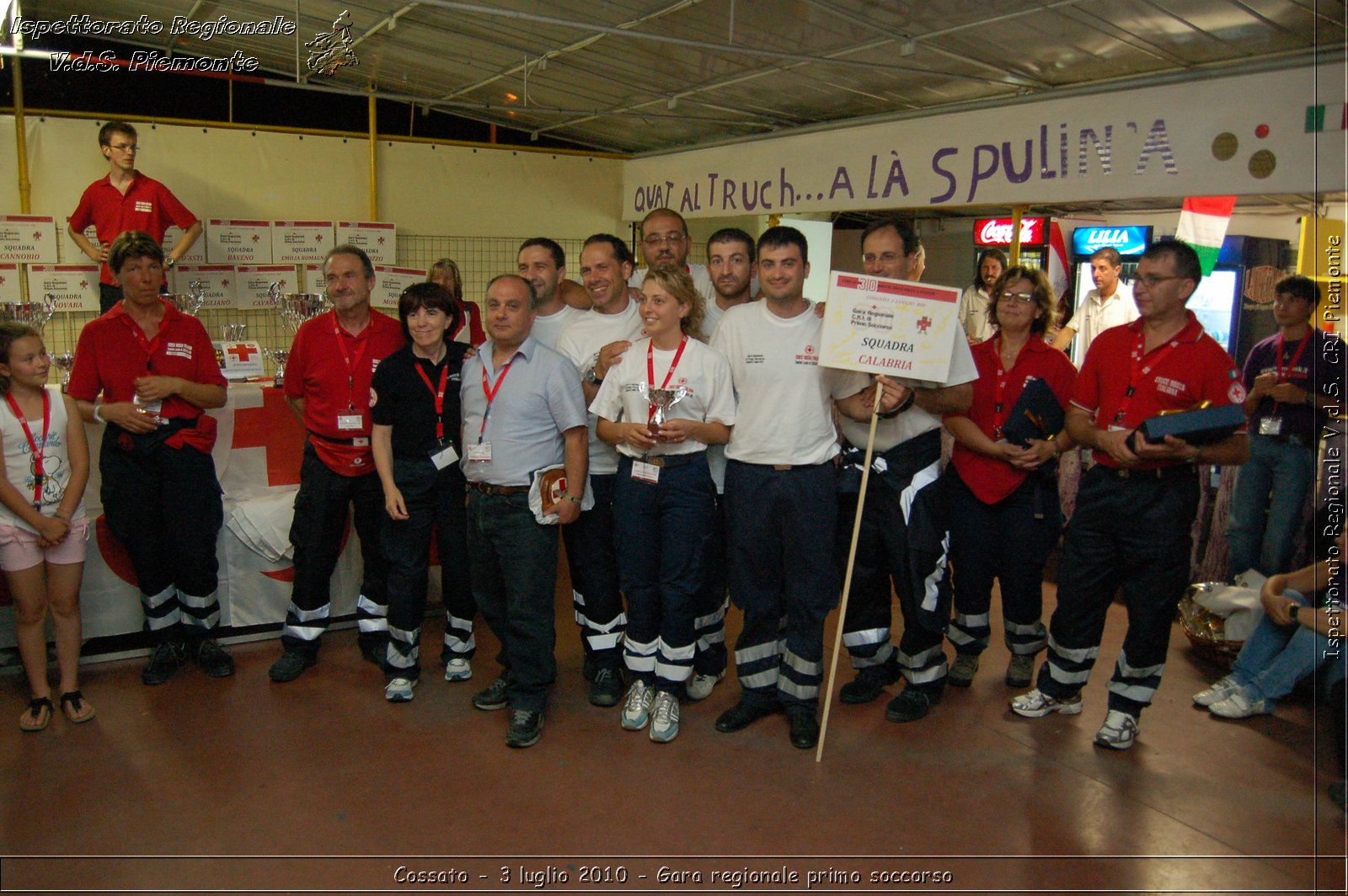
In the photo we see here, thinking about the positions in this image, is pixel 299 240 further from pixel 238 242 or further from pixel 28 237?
pixel 28 237

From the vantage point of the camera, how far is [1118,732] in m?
3.21

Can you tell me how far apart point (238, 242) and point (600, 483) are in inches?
198

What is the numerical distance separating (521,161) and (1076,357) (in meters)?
5.03

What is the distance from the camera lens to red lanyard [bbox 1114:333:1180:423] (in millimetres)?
3033

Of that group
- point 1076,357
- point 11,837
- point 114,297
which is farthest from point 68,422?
point 1076,357

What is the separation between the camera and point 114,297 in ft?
18.0

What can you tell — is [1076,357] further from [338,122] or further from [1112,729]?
[338,122]

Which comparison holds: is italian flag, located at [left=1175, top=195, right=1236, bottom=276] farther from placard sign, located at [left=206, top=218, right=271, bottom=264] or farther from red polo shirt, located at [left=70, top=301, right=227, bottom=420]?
placard sign, located at [left=206, top=218, right=271, bottom=264]

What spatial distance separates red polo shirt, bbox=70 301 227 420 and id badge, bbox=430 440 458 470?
1049mm

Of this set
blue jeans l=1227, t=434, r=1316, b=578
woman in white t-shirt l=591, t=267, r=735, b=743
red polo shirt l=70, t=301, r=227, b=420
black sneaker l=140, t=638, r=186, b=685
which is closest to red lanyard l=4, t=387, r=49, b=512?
red polo shirt l=70, t=301, r=227, b=420

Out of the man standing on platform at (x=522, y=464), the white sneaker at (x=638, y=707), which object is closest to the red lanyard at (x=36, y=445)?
the man standing on platform at (x=522, y=464)

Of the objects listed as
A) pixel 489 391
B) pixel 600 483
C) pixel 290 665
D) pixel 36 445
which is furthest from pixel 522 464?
pixel 36 445

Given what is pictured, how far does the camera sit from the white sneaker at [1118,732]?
3205 millimetres

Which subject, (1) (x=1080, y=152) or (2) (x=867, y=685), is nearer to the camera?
(2) (x=867, y=685)
